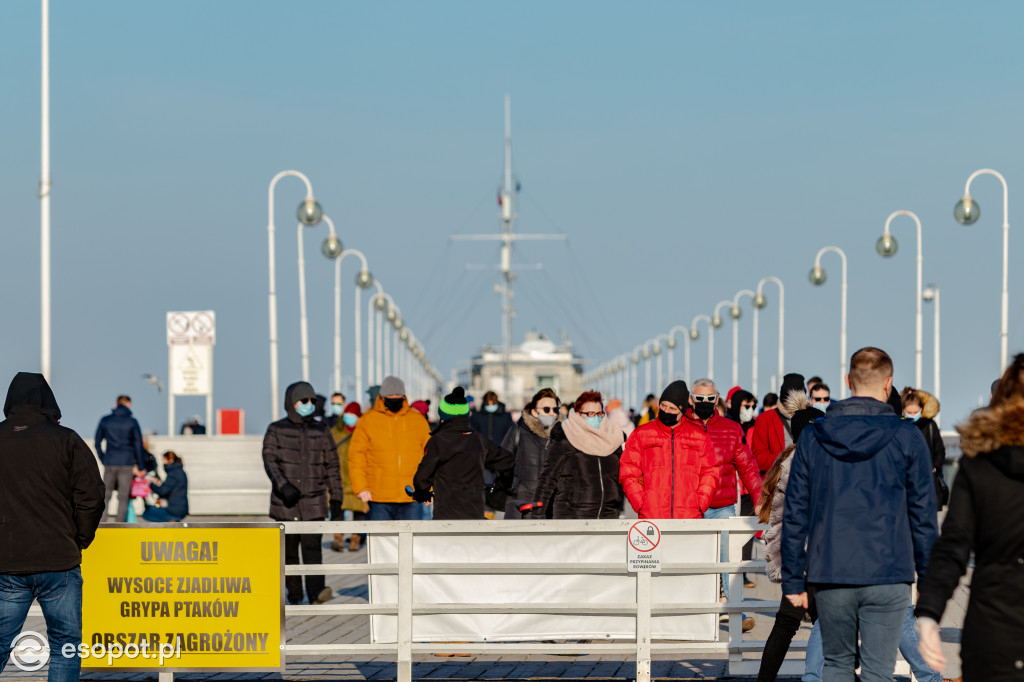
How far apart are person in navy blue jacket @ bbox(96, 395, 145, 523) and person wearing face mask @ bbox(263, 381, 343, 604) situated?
758 centimetres

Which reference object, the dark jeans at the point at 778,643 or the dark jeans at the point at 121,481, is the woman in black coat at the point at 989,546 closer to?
the dark jeans at the point at 778,643

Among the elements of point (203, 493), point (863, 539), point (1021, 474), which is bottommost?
point (203, 493)

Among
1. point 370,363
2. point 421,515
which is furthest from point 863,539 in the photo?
point 370,363

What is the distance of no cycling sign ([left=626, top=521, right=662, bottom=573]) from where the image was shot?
8.97m

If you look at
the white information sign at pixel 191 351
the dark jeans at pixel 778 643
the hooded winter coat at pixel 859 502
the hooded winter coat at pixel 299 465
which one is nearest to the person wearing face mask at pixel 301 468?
the hooded winter coat at pixel 299 465

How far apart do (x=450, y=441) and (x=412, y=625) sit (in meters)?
2.52

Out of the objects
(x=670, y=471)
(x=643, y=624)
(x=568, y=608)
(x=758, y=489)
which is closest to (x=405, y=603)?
(x=568, y=608)

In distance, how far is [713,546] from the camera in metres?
9.16

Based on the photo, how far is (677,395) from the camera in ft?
33.9

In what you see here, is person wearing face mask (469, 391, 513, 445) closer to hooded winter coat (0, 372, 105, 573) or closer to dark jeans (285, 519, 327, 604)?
dark jeans (285, 519, 327, 604)

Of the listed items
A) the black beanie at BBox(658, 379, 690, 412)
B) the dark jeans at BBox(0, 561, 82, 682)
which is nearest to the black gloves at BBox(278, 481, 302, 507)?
the black beanie at BBox(658, 379, 690, 412)

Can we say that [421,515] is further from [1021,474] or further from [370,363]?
[370,363]

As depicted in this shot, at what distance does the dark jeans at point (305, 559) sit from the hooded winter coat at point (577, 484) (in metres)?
2.49

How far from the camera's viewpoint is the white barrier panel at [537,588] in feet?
30.0
